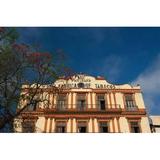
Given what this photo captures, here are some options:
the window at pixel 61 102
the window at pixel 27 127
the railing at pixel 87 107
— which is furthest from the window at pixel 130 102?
the window at pixel 27 127

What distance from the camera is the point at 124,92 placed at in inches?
1021

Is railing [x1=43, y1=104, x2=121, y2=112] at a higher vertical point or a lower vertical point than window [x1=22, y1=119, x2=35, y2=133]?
higher

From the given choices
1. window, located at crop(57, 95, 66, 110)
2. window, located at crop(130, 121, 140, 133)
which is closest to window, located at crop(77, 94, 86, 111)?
window, located at crop(57, 95, 66, 110)

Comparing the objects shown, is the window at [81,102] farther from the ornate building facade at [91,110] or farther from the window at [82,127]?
the window at [82,127]

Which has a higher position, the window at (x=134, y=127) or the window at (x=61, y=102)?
the window at (x=61, y=102)

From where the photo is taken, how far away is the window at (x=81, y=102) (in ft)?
81.0

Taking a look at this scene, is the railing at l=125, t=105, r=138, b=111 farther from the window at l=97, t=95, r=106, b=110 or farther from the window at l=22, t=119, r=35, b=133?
the window at l=22, t=119, r=35, b=133

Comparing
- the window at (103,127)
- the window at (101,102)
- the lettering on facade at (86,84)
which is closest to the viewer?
the window at (103,127)

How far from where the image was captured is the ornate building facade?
76.8 ft
